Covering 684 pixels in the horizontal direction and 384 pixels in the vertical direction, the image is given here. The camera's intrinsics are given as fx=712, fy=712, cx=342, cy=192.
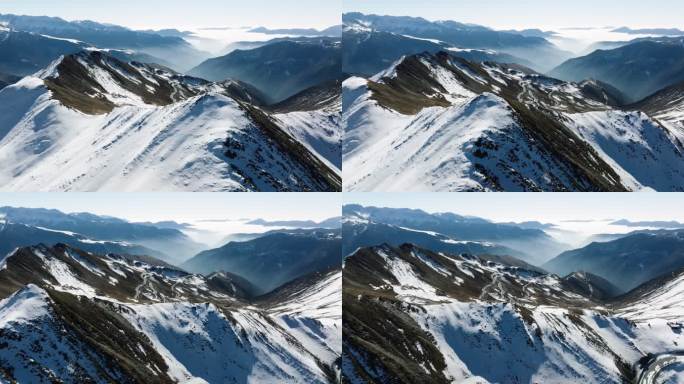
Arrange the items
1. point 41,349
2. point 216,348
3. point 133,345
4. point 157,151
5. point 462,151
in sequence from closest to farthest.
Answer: point 41,349 → point 462,151 → point 157,151 → point 133,345 → point 216,348

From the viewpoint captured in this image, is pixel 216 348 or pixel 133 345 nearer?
pixel 133 345

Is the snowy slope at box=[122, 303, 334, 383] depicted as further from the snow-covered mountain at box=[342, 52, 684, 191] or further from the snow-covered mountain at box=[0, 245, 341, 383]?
the snow-covered mountain at box=[342, 52, 684, 191]

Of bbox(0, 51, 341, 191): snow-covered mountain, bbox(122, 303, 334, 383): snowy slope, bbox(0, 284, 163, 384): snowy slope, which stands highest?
bbox(0, 51, 341, 191): snow-covered mountain

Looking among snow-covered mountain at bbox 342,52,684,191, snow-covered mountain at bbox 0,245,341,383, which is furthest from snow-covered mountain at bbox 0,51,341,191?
snow-covered mountain at bbox 0,245,341,383

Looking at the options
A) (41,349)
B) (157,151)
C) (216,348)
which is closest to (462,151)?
(157,151)

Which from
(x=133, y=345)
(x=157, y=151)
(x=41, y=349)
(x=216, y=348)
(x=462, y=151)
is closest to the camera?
(x=41, y=349)

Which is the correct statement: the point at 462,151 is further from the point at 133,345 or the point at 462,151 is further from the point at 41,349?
the point at 133,345

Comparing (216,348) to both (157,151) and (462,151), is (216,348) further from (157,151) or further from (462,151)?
(462,151)

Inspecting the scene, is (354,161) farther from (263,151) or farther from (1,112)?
(1,112)

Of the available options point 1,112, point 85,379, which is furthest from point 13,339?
point 1,112

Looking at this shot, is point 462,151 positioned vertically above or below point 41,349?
above

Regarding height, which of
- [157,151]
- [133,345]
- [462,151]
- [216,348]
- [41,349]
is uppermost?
[462,151]
